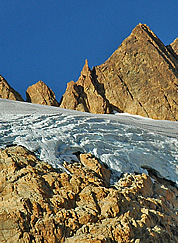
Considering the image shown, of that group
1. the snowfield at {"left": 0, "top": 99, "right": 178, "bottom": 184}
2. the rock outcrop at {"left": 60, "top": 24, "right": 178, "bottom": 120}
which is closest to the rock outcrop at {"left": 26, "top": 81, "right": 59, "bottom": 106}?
the rock outcrop at {"left": 60, "top": 24, "right": 178, "bottom": 120}

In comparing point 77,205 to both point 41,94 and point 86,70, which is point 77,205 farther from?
point 86,70

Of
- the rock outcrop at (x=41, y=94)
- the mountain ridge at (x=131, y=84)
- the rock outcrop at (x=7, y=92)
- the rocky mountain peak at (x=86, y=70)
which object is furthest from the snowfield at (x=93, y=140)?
the rocky mountain peak at (x=86, y=70)

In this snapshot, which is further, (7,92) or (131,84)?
(7,92)

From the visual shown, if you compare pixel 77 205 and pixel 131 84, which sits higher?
pixel 131 84

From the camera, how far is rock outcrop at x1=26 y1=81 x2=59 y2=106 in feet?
151

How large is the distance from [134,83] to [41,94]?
1333 centimetres

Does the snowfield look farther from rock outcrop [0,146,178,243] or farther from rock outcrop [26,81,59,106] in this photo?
rock outcrop [26,81,59,106]

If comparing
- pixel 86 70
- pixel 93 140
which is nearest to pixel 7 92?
pixel 86 70

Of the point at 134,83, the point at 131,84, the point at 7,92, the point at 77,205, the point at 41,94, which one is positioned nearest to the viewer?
the point at 77,205

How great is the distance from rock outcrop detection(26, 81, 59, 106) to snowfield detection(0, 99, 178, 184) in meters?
27.1

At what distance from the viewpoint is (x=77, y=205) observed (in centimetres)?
1053

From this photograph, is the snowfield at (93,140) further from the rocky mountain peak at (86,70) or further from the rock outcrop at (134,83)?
the rocky mountain peak at (86,70)

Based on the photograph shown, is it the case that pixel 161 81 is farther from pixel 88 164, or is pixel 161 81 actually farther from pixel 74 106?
pixel 88 164

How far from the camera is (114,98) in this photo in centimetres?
4362
